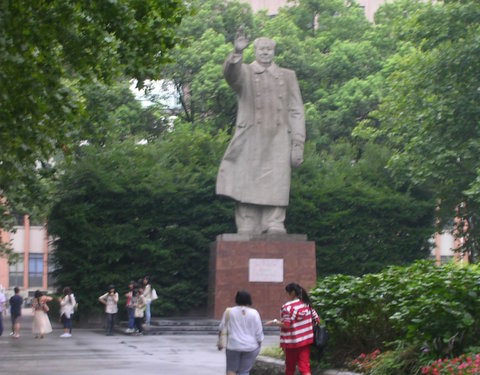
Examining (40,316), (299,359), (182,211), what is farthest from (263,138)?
(299,359)

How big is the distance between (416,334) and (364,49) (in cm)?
3707

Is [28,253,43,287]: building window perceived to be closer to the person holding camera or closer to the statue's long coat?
the person holding camera

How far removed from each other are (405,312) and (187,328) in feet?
54.1

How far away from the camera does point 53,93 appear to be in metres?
16.7

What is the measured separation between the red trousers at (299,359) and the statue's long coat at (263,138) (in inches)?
615

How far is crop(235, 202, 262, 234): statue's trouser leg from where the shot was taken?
94.7ft

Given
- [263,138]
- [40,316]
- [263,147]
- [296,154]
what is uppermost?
[263,138]

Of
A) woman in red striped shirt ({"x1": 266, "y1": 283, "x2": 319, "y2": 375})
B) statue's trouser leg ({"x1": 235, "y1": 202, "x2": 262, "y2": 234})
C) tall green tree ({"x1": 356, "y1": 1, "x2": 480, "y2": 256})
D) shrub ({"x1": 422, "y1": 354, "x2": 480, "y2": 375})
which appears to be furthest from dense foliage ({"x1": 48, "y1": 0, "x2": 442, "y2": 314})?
shrub ({"x1": 422, "y1": 354, "x2": 480, "y2": 375})

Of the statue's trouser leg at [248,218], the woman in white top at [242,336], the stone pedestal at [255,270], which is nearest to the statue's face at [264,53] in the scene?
the statue's trouser leg at [248,218]

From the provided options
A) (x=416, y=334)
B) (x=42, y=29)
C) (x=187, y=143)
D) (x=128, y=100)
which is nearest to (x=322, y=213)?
(x=187, y=143)

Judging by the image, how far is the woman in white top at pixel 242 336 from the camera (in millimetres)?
12609

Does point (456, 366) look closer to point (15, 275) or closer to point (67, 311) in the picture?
point (67, 311)

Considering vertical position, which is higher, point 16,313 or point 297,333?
point 16,313

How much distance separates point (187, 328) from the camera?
28.2 m
